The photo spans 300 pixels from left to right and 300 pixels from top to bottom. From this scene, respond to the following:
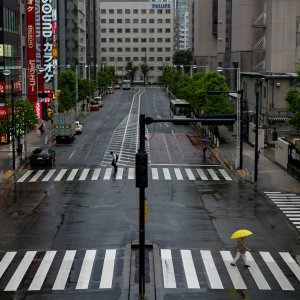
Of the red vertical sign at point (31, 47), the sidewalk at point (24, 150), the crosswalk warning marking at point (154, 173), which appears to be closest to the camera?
the crosswalk warning marking at point (154, 173)

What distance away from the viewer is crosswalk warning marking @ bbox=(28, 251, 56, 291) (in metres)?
20.0

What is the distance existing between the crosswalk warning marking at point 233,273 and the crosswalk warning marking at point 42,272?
19.9 ft

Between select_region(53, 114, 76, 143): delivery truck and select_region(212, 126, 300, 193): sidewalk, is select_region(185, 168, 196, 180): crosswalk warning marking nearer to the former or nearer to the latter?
select_region(212, 126, 300, 193): sidewalk

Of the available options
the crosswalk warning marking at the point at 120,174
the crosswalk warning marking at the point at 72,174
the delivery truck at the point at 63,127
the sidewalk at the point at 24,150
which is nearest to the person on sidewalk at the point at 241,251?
the crosswalk warning marking at the point at 120,174

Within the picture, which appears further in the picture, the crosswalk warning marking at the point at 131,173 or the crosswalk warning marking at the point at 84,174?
the crosswalk warning marking at the point at 131,173

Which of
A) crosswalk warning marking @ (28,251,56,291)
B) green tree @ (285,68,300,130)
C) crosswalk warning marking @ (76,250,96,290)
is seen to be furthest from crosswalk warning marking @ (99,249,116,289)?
green tree @ (285,68,300,130)

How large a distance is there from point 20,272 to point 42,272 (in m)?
0.73

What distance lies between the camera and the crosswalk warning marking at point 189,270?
66.5 feet

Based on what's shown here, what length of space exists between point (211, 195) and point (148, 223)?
8517 millimetres

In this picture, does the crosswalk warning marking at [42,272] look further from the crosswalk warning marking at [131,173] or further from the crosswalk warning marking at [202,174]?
the crosswalk warning marking at [202,174]

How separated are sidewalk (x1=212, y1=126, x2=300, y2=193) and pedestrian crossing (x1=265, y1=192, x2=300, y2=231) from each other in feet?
5.64

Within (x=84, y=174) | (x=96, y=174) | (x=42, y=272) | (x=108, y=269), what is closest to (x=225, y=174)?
(x=96, y=174)

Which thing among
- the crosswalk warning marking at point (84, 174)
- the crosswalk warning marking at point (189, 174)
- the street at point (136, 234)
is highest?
the street at point (136, 234)

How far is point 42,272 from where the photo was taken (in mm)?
21578
